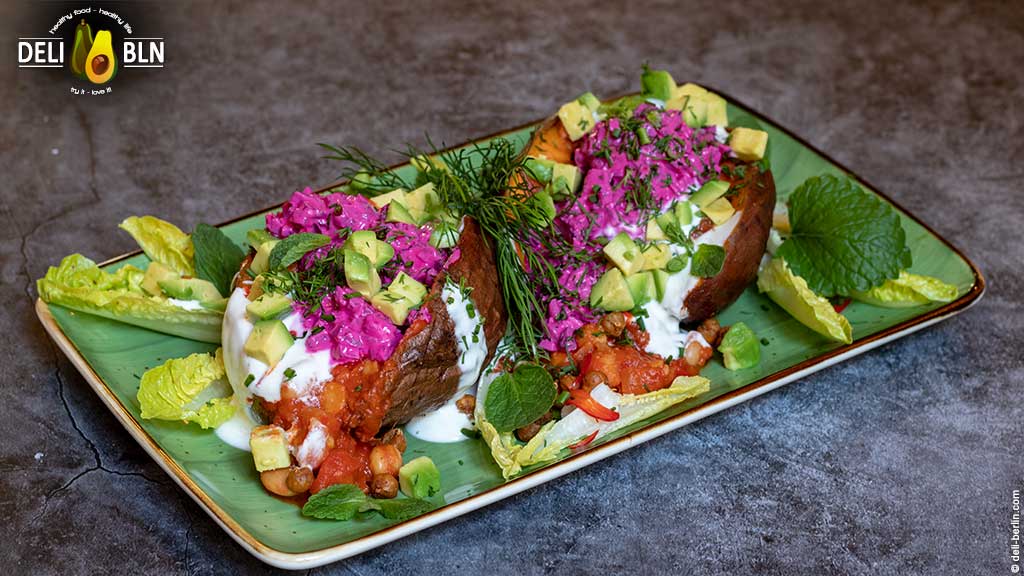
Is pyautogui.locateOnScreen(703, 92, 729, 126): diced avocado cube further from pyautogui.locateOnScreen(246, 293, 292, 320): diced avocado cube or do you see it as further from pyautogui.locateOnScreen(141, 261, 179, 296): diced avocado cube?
pyautogui.locateOnScreen(141, 261, 179, 296): diced avocado cube

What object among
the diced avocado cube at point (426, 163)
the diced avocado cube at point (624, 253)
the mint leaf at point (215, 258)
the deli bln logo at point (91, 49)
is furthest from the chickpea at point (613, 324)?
the deli bln logo at point (91, 49)

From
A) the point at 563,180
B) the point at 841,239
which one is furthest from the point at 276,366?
the point at 841,239

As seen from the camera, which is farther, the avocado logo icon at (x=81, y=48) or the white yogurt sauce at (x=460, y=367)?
the avocado logo icon at (x=81, y=48)

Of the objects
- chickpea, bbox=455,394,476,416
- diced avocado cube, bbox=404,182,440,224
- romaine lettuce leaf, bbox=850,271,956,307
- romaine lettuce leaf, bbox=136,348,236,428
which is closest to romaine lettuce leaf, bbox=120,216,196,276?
romaine lettuce leaf, bbox=136,348,236,428

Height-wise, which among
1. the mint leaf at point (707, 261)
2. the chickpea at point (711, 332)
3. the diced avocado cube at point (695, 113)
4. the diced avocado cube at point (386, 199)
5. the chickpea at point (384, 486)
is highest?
the diced avocado cube at point (695, 113)

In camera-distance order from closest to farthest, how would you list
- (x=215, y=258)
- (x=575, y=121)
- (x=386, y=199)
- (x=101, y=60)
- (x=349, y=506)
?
(x=349, y=506), (x=386, y=199), (x=215, y=258), (x=575, y=121), (x=101, y=60)

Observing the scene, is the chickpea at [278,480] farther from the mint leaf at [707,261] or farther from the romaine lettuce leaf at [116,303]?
the mint leaf at [707,261]

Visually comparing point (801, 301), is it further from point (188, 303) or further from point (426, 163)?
point (188, 303)
